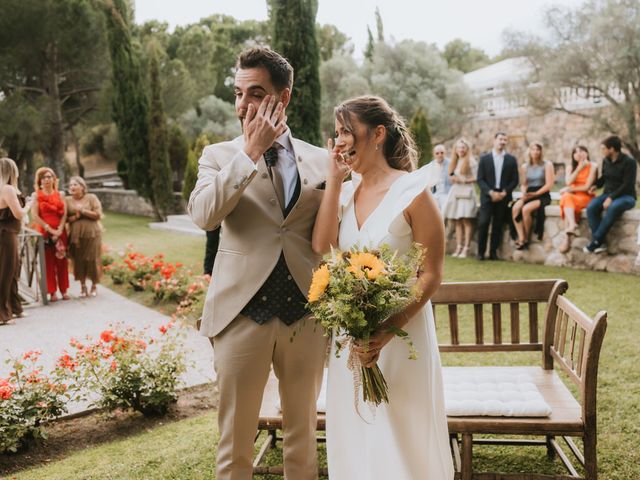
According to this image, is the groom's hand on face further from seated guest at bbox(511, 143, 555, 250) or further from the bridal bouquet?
seated guest at bbox(511, 143, 555, 250)

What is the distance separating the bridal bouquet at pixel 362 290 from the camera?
2088 millimetres

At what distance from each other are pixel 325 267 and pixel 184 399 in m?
3.18

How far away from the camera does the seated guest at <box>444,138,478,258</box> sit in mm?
9570

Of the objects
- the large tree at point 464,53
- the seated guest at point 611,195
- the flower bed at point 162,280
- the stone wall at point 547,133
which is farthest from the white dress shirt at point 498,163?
the large tree at point 464,53

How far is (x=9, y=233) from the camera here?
784cm

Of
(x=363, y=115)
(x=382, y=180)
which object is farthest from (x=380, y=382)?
(x=363, y=115)

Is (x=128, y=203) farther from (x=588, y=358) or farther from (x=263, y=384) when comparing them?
(x=588, y=358)

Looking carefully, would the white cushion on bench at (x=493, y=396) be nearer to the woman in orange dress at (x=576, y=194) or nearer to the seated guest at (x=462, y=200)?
the woman in orange dress at (x=576, y=194)

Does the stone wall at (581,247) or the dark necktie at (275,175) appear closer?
the dark necktie at (275,175)

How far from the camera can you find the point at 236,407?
8.04ft

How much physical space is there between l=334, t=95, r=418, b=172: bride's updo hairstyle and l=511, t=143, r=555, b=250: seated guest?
6.52 meters

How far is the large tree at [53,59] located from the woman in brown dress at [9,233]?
14998mm

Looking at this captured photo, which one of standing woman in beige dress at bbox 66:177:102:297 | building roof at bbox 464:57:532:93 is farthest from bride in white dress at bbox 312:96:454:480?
building roof at bbox 464:57:532:93

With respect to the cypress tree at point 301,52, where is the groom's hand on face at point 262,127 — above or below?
below
